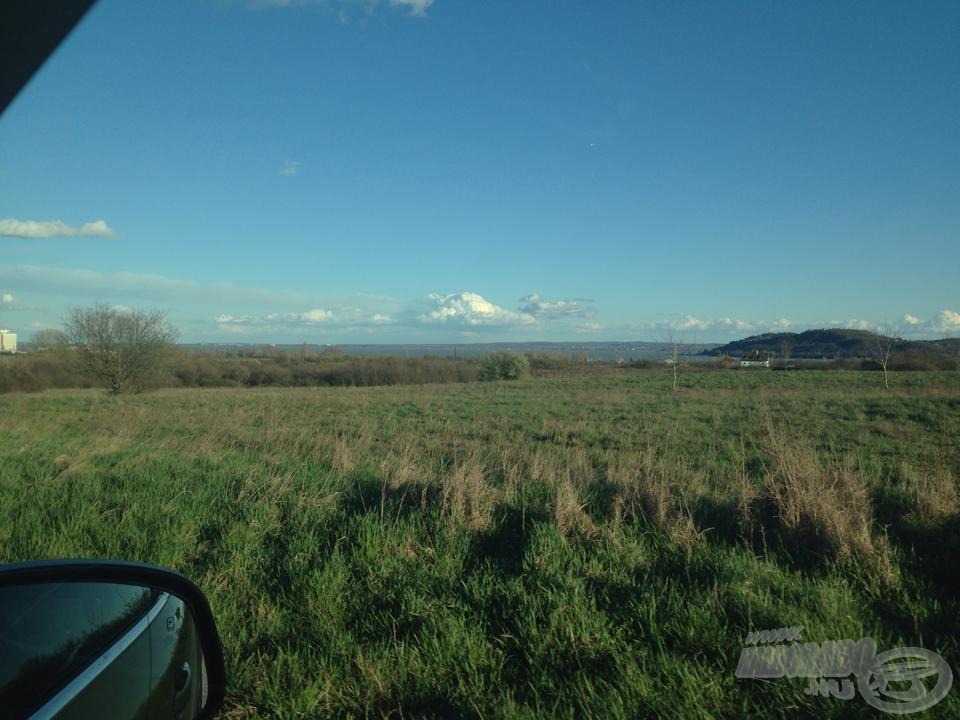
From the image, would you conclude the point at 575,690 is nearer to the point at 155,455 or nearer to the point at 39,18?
the point at 39,18

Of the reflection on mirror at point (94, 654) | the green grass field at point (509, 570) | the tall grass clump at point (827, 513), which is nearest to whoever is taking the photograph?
the reflection on mirror at point (94, 654)

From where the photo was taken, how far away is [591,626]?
3.39 metres

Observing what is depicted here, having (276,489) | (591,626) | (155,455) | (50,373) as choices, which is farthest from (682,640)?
(50,373)

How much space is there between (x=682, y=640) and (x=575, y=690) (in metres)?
0.74

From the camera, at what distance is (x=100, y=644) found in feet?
5.48

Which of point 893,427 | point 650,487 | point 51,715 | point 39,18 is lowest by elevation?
point 893,427

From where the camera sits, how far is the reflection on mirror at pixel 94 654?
4.46 feet

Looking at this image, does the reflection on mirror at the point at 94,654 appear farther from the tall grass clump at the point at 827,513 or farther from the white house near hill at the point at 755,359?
the white house near hill at the point at 755,359

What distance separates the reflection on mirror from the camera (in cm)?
136

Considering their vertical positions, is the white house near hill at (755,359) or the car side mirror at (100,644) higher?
the car side mirror at (100,644)

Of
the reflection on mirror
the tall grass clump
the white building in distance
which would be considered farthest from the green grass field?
the white building in distance

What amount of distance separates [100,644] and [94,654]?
0.18 feet

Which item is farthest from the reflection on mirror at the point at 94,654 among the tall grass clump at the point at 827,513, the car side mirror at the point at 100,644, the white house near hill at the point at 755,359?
the white house near hill at the point at 755,359

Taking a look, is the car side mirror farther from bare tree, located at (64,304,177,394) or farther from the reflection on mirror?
bare tree, located at (64,304,177,394)
